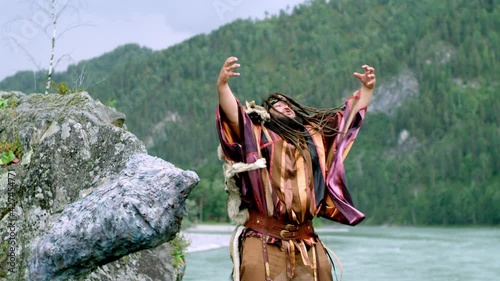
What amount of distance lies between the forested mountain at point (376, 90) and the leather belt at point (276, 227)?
6981cm

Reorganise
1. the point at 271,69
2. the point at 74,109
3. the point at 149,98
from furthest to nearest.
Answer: the point at 271,69 < the point at 149,98 < the point at 74,109

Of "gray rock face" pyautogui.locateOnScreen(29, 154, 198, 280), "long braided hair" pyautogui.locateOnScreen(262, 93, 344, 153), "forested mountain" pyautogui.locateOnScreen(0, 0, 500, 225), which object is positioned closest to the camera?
"gray rock face" pyautogui.locateOnScreen(29, 154, 198, 280)

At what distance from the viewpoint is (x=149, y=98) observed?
142375 millimetres

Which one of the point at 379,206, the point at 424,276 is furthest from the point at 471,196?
the point at 424,276

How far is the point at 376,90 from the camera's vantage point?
12269 centimetres

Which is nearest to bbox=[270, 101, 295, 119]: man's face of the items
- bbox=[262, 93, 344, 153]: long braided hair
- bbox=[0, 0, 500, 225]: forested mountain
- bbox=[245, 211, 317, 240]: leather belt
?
bbox=[262, 93, 344, 153]: long braided hair

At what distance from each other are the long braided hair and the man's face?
2 centimetres

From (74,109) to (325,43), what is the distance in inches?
6050

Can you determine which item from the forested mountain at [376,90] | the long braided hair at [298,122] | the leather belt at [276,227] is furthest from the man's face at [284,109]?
the forested mountain at [376,90]

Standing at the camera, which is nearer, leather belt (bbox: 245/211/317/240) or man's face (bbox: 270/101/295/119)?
leather belt (bbox: 245/211/317/240)

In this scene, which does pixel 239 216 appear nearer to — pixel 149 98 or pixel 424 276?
pixel 424 276

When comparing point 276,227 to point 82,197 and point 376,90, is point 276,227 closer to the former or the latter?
point 82,197

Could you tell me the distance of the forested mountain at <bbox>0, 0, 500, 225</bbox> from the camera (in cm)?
9362

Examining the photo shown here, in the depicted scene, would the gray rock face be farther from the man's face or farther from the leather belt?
the man's face
